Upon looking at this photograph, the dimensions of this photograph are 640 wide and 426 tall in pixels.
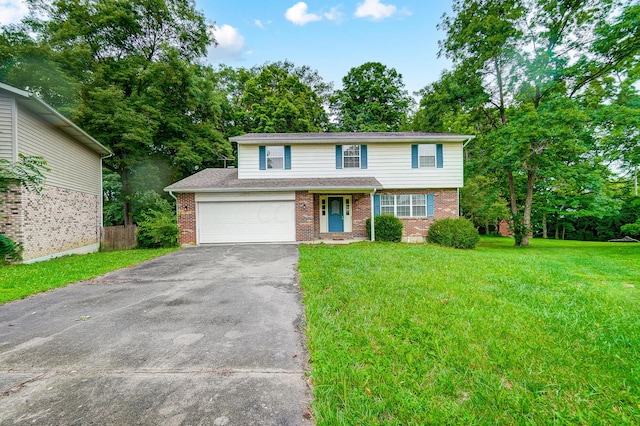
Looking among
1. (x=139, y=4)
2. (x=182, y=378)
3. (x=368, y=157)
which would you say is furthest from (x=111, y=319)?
(x=139, y=4)

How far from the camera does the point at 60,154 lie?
10164 mm

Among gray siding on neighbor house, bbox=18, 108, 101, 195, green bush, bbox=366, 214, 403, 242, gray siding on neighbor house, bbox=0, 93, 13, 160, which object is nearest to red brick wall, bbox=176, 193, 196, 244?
gray siding on neighbor house, bbox=18, 108, 101, 195

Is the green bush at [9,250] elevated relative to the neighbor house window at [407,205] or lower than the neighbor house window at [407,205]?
lower

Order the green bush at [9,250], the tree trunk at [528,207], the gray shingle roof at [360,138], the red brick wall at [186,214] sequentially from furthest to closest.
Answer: the tree trunk at [528,207]
the gray shingle roof at [360,138]
the red brick wall at [186,214]
the green bush at [9,250]

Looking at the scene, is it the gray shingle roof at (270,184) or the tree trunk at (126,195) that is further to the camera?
the tree trunk at (126,195)

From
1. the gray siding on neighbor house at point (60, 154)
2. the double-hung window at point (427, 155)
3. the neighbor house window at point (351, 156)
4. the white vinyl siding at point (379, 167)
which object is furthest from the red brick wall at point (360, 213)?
the gray siding on neighbor house at point (60, 154)

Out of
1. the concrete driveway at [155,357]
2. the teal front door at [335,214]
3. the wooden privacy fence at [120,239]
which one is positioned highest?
the teal front door at [335,214]

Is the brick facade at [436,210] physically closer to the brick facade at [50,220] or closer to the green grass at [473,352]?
the green grass at [473,352]

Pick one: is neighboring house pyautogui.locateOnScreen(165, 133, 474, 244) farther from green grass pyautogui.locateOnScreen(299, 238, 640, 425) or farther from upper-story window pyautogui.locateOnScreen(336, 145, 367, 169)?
green grass pyautogui.locateOnScreen(299, 238, 640, 425)

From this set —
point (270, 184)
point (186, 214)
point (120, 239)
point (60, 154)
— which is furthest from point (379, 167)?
point (60, 154)

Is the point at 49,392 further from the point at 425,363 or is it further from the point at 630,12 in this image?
the point at 630,12

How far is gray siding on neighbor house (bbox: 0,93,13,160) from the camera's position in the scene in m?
7.87

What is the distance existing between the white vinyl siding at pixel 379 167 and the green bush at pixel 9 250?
7.73 metres

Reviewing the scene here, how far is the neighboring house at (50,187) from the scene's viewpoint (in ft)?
25.9
